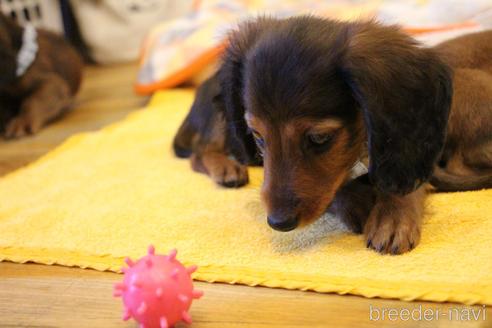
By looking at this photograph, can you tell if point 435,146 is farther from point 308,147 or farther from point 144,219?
point 144,219

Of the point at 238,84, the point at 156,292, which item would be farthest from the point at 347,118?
the point at 156,292

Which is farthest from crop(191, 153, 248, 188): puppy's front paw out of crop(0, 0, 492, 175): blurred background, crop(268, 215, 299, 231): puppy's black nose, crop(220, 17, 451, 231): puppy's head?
crop(268, 215, 299, 231): puppy's black nose

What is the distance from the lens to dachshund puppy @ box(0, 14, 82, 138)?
139 inches

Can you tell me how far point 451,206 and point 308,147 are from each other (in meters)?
0.57

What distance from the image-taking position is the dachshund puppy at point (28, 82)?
3.53 metres

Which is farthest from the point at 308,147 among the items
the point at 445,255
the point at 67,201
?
the point at 67,201

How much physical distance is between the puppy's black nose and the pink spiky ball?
1.06ft

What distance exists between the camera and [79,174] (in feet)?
8.20

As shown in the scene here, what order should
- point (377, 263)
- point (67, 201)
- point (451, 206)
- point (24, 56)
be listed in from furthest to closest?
point (24, 56) < point (67, 201) < point (451, 206) < point (377, 263)

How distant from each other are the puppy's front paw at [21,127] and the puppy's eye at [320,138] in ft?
8.09

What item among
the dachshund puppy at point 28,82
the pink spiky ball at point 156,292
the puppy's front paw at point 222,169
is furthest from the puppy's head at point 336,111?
the dachshund puppy at point 28,82

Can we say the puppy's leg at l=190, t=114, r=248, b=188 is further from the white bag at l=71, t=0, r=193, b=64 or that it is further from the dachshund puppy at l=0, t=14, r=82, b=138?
the white bag at l=71, t=0, r=193, b=64

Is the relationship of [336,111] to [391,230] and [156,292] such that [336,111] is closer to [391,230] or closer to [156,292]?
[391,230]

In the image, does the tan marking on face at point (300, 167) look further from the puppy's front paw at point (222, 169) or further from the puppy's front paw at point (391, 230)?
the puppy's front paw at point (222, 169)
